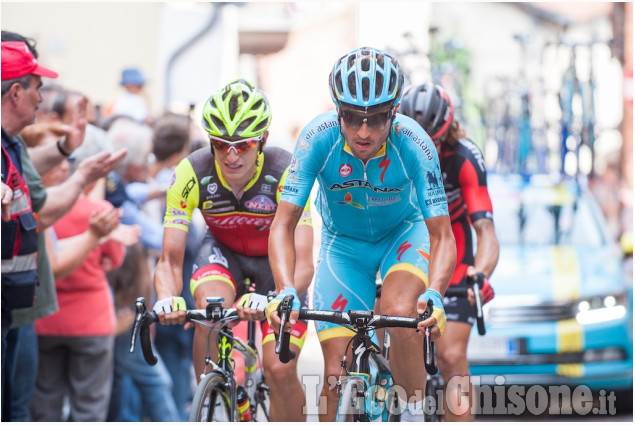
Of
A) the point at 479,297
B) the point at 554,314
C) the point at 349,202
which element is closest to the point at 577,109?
the point at 554,314

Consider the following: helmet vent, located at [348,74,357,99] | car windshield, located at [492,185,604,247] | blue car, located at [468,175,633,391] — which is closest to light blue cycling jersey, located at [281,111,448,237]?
helmet vent, located at [348,74,357,99]

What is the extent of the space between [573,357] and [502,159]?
702 centimetres

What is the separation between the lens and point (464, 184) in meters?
7.04

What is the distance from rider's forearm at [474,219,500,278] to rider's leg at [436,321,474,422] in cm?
59

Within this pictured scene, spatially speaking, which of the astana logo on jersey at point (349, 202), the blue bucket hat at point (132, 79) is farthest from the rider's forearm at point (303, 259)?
the blue bucket hat at point (132, 79)

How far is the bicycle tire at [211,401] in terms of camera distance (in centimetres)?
527

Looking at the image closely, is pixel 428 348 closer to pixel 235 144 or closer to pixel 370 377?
pixel 370 377

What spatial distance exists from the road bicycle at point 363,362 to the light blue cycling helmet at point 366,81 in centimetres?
100

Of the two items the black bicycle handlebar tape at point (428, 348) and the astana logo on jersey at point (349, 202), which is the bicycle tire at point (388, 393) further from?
the astana logo on jersey at point (349, 202)

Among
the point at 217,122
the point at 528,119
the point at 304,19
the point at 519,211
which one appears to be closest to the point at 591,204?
the point at 519,211

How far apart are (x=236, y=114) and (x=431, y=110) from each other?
57.0 inches

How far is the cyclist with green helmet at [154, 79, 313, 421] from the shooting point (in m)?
6.01

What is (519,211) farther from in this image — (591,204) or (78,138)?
(78,138)

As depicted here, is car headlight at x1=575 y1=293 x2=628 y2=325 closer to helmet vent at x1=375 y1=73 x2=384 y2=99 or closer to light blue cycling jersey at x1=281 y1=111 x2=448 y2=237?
light blue cycling jersey at x1=281 y1=111 x2=448 y2=237
